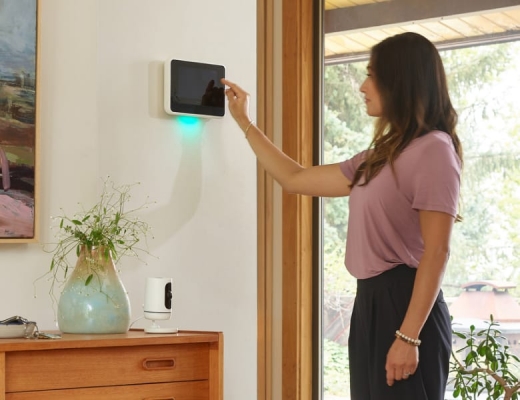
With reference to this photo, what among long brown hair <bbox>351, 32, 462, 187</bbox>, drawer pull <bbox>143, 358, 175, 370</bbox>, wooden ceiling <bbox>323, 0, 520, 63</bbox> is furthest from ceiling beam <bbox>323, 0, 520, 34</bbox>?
drawer pull <bbox>143, 358, 175, 370</bbox>

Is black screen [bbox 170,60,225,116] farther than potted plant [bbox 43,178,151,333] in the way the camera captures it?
Yes

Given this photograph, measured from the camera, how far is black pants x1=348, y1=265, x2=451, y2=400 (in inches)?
77.4

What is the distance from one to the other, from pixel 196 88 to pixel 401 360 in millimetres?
1142

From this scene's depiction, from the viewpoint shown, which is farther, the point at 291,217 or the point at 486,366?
the point at 291,217

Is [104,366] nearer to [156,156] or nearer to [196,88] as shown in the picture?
[156,156]

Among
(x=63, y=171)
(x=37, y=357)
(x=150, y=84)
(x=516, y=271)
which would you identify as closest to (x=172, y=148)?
(x=150, y=84)

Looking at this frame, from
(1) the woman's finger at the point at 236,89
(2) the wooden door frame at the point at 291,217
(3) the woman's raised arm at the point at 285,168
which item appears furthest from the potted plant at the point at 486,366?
(1) the woman's finger at the point at 236,89

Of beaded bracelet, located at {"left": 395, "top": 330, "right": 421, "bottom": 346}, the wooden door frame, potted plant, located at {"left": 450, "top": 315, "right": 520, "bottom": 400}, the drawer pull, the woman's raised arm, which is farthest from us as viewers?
the wooden door frame

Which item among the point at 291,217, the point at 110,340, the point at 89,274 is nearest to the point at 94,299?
the point at 89,274

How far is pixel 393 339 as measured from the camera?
6.55 feet

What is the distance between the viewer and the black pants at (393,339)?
6.45ft

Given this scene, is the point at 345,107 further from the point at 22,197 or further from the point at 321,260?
the point at 22,197

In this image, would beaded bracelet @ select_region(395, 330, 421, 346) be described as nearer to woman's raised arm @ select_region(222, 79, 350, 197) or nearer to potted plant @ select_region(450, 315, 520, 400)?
woman's raised arm @ select_region(222, 79, 350, 197)

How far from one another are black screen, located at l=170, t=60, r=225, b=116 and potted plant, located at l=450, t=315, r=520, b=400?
41.5 inches
